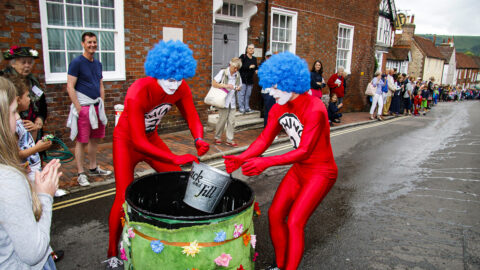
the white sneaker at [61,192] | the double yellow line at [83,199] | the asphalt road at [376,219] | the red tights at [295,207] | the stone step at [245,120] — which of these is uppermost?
the red tights at [295,207]

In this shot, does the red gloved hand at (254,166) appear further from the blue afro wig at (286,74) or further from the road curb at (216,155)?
the blue afro wig at (286,74)

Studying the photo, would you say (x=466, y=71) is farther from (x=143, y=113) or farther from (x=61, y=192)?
(x=143, y=113)

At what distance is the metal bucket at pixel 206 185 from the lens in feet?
7.15

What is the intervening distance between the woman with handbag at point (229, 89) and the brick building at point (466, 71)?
6630 cm

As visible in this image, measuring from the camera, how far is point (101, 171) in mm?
5375

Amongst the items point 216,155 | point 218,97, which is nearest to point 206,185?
point 216,155

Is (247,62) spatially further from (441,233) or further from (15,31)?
(441,233)

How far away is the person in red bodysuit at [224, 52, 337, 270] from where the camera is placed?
266cm

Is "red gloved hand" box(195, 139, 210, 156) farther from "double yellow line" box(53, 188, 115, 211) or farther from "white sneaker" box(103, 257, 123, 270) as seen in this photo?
"double yellow line" box(53, 188, 115, 211)

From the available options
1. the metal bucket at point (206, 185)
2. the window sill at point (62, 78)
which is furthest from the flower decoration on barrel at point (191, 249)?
the window sill at point (62, 78)

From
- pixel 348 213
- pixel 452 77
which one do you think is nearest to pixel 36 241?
pixel 348 213

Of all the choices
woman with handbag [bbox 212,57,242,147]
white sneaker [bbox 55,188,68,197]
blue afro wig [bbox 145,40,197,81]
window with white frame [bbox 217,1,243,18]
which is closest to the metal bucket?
blue afro wig [bbox 145,40,197,81]

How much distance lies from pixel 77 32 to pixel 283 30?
7.13 meters

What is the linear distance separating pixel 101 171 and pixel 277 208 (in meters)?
3.57
